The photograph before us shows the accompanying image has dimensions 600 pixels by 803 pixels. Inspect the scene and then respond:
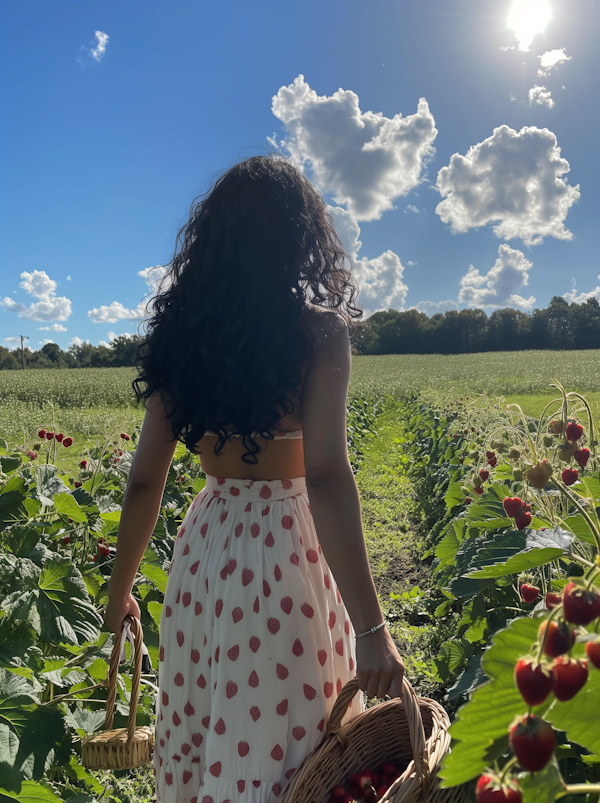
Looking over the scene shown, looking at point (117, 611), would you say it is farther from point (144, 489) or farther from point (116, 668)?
point (144, 489)

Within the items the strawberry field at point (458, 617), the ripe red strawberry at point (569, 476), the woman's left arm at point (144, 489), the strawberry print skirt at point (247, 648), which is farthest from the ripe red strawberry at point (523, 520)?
the woman's left arm at point (144, 489)

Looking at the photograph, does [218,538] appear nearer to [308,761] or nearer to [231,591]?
[231,591]

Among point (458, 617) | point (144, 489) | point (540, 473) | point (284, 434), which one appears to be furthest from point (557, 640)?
point (458, 617)

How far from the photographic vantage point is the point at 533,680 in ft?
1.24

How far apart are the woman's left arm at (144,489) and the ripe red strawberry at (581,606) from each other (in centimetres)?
141

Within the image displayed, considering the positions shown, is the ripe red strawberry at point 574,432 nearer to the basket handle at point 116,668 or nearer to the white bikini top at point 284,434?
the white bikini top at point 284,434

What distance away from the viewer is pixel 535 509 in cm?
183

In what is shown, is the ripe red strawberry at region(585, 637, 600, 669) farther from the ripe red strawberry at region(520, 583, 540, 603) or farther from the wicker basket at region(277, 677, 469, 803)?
the ripe red strawberry at region(520, 583, 540, 603)

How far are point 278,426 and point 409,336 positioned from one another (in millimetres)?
74580

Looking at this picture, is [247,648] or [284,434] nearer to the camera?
[247,648]

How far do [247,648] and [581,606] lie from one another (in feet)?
4.03

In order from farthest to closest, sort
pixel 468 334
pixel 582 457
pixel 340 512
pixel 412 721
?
pixel 468 334, pixel 582 457, pixel 340 512, pixel 412 721

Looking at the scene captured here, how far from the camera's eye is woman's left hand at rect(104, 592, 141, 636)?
1.78 meters

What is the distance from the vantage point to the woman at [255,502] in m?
1.42
